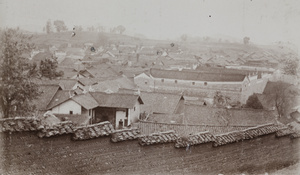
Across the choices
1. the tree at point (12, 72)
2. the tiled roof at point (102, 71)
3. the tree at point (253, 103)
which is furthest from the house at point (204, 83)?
the tree at point (12, 72)

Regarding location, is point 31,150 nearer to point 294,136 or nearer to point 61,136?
point 61,136

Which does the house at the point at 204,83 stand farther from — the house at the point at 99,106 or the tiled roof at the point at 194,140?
the tiled roof at the point at 194,140

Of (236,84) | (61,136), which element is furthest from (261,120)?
(61,136)

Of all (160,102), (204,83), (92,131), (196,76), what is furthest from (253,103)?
(92,131)

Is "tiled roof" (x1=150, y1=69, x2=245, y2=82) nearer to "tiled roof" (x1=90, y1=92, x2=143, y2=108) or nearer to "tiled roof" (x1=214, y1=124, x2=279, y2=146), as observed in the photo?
"tiled roof" (x1=90, y1=92, x2=143, y2=108)

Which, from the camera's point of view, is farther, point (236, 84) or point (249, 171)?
point (236, 84)

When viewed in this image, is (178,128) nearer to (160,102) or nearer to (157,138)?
(157,138)
